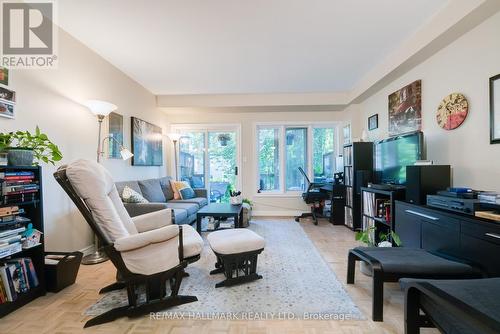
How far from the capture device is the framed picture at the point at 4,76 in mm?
1930

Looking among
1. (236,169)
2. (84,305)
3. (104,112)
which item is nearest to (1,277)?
(84,305)

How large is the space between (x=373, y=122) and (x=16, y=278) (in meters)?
4.81

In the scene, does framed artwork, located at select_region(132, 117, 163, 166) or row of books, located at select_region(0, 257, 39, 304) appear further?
framed artwork, located at select_region(132, 117, 163, 166)

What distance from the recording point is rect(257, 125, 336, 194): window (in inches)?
208

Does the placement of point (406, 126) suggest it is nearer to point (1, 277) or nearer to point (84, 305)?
point (84, 305)

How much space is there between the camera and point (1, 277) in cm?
168

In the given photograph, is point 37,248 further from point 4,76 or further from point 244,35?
point 244,35

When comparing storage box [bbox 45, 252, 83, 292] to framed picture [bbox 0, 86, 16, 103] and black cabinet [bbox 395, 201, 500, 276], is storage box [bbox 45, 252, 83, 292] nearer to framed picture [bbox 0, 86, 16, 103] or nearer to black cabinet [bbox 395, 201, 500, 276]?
framed picture [bbox 0, 86, 16, 103]

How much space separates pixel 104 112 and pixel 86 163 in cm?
135

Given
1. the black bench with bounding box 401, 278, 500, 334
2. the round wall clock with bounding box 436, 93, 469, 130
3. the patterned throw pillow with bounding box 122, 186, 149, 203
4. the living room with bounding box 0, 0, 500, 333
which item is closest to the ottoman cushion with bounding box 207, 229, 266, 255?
the living room with bounding box 0, 0, 500, 333

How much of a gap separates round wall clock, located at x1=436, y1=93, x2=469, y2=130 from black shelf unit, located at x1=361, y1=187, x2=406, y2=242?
82 cm

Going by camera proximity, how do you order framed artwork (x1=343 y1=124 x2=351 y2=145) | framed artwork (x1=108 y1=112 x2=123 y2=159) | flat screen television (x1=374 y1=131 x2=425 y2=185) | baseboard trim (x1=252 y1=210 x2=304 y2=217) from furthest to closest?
baseboard trim (x1=252 y1=210 x2=304 y2=217) < framed artwork (x1=343 y1=124 x2=351 y2=145) < framed artwork (x1=108 y1=112 x2=123 y2=159) < flat screen television (x1=374 y1=131 x2=425 y2=185)

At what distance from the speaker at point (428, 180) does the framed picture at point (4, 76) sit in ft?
12.2

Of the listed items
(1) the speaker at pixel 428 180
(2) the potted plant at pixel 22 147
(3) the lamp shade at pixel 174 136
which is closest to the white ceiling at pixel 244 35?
(2) the potted plant at pixel 22 147
